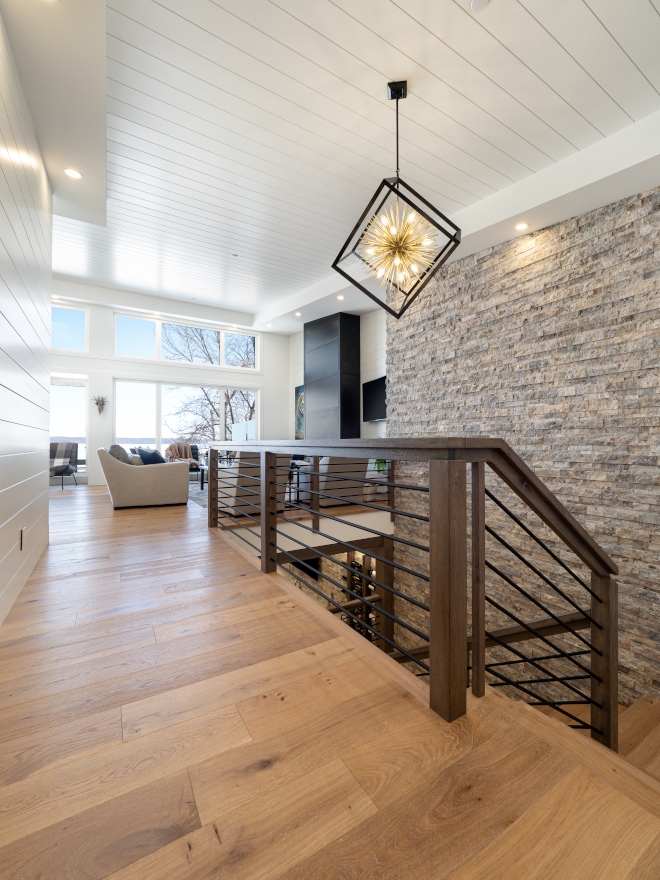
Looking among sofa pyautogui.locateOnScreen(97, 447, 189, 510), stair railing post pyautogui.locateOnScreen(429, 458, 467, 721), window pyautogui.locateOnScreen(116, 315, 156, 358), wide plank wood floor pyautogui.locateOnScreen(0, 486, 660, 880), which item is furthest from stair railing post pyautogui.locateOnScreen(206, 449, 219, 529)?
window pyautogui.locateOnScreen(116, 315, 156, 358)

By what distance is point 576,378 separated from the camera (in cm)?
336

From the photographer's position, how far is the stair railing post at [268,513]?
251cm

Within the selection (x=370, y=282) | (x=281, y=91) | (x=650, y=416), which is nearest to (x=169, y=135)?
(x=281, y=91)

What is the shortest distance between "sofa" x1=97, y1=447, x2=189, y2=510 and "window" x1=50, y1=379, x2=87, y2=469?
9.96ft

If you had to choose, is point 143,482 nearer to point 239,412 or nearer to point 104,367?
point 104,367

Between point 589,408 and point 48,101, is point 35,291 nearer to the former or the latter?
point 48,101

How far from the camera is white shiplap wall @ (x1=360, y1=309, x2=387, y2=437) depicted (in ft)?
21.7

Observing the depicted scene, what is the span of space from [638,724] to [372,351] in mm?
5523

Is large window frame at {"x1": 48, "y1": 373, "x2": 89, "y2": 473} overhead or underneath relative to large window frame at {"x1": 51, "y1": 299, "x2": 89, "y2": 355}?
underneath

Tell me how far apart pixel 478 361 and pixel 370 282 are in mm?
1965

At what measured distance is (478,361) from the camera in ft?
13.4

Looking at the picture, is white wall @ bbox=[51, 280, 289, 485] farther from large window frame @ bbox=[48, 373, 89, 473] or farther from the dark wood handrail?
the dark wood handrail

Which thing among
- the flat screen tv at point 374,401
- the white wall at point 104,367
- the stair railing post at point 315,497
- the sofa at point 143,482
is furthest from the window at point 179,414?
the stair railing post at point 315,497

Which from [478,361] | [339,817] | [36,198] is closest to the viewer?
[339,817]
